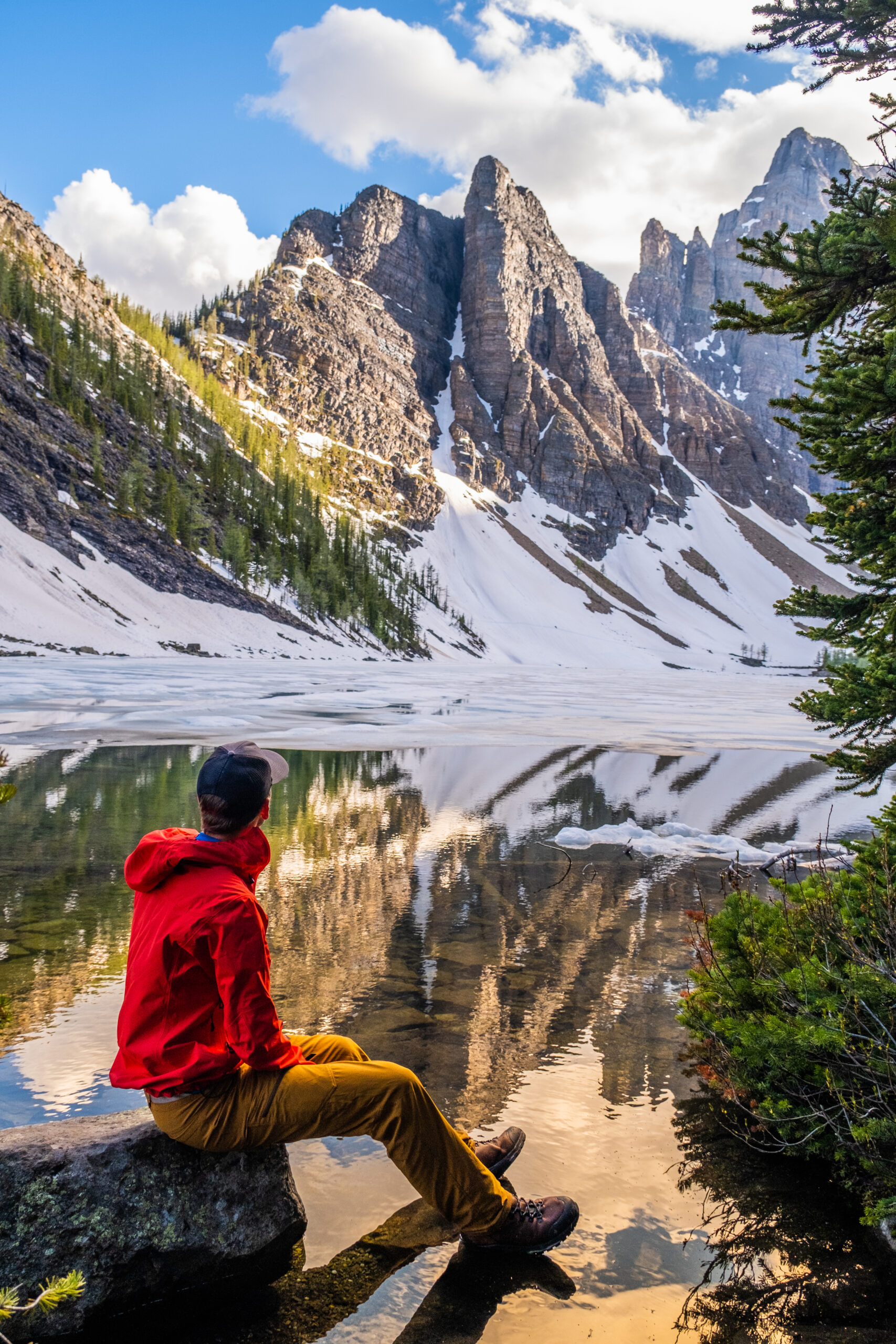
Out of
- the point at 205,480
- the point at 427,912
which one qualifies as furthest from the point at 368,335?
the point at 427,912

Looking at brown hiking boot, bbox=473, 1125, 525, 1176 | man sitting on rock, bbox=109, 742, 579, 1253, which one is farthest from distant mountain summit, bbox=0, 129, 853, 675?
man sitting on rock, bbox=109, 742, 579, 1253

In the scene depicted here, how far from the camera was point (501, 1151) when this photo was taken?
3.73 meters

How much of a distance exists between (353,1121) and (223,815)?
52.7 inches

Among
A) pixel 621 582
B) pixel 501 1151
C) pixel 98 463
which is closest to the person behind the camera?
pixel 501 1151

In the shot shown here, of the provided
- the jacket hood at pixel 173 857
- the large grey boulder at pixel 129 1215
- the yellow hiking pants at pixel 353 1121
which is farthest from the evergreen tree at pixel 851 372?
the large grey boulder at pixel 129 1215

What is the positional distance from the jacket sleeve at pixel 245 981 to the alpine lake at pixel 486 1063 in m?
0.95

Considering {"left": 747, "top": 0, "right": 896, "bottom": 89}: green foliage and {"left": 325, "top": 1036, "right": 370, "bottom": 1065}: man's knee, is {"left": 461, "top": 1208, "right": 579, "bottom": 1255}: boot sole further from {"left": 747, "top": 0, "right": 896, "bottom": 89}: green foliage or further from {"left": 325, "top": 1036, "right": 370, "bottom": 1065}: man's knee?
{"left": 747, "top": 0, "right": 896, "bottom": 89}: green foliage

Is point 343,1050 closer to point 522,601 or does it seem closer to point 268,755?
point 268,755

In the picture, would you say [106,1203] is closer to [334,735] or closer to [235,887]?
[235,887]

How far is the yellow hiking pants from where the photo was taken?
301 cm

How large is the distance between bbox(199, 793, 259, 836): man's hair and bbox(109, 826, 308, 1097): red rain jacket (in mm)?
93

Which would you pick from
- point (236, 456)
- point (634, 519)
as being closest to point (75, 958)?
point (236, 456)

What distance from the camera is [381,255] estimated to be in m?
167

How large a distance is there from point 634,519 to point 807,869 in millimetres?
169379
